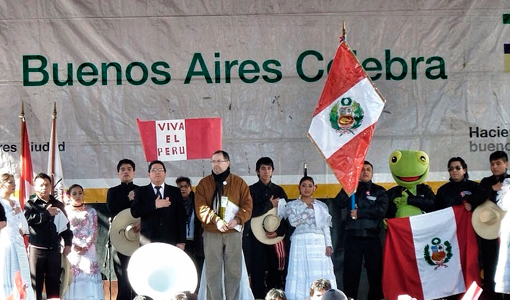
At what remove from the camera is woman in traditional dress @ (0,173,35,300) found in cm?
832

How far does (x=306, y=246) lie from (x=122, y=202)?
1796 mm

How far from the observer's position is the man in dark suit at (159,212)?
8570 mm

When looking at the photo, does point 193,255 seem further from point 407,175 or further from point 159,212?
point 407,175

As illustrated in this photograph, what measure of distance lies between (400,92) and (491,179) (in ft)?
5.57

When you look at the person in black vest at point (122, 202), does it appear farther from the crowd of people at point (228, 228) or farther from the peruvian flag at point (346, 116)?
the peruvian flag at point (346, 116)

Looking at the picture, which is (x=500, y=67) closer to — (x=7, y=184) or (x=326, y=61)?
(x=326, y=61)

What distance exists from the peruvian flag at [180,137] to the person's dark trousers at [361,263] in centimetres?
165

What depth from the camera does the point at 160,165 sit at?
870cm

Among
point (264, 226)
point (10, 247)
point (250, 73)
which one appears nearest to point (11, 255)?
point (10, 247)

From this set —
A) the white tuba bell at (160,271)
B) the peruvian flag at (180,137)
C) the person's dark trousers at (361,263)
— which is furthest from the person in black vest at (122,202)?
the person's dark trousers at (361,263)

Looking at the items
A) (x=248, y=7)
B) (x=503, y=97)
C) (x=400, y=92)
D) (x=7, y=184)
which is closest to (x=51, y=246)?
(x=7, y=184)

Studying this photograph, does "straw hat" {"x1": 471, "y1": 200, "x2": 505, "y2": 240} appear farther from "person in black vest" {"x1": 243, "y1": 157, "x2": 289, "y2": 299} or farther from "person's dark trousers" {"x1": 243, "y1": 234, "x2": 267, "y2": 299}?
"person's dark trousers" {"x1": 243, "y1": 234, "x2": 267, "y2": 299}

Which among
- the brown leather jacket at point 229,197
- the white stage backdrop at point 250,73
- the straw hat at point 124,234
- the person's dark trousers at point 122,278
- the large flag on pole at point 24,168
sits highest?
the white stage backdrop at point 250,73

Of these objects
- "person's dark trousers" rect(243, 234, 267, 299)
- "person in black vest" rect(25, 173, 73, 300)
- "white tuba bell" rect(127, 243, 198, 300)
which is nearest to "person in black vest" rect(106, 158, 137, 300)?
"person in black vest" rect(25, 173, 73, 300)
